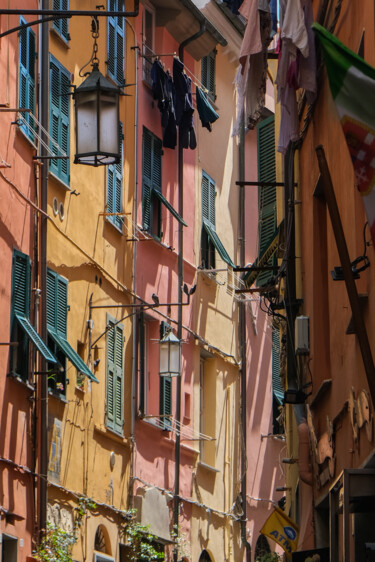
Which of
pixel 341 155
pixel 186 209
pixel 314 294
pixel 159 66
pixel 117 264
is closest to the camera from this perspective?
pixel 341 155

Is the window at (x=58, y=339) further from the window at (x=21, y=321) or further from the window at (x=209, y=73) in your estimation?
the window at (x=209, y=73)

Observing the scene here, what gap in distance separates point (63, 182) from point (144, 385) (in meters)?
4.98

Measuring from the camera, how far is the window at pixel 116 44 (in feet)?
82.5

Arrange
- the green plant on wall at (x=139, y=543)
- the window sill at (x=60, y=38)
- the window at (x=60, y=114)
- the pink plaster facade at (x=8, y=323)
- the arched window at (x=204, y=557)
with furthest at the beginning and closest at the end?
the arched window at (x=204, y=557)
the green plant on wall at (x=139, y=543)
the window sill at (x=60, y=38)
the window at (x=60, y=114)
the pink plaster facade at (x=8, y=323)

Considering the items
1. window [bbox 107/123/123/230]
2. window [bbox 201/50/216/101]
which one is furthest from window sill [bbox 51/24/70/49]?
window [bbox 201/50/216/101]

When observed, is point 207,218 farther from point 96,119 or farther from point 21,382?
point 96,119

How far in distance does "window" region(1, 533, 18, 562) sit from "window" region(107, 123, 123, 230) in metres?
6.90

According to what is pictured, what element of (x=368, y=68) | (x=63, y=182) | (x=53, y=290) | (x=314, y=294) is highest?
(x=63, y=182)

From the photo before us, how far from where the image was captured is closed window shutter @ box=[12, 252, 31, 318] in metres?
19.4

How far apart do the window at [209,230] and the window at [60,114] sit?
750cm

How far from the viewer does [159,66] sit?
1062 inches

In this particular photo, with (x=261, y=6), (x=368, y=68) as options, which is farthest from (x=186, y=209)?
(x=368, y=68)

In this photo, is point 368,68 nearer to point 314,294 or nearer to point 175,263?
point 314,294

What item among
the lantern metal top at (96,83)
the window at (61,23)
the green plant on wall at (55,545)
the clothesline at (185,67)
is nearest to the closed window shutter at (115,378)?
the green plant on wall at (55,545)
